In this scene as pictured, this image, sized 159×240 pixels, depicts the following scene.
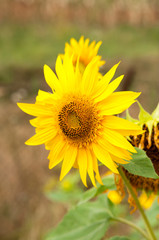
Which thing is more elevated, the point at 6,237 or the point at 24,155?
the point at 24,155

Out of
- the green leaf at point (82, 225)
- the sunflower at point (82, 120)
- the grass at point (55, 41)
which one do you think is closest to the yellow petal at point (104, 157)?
the sunflower at point (82, 120)

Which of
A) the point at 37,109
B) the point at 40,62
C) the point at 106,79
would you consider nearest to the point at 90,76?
the point at 106,79

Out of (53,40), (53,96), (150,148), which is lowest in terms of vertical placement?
(150,148)

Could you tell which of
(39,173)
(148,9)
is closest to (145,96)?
(39,173)

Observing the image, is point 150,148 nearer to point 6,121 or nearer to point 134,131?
point 134,131

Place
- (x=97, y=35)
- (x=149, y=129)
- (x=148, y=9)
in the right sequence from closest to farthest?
1. (x=149, y=129)
2. (x=97, y=35)
3. (x=148, y=9)

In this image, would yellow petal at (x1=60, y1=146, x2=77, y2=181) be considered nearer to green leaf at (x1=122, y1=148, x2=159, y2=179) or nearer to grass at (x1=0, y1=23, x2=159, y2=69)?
green leaf at (x1=122, y1=148, x2=159, y2=179)

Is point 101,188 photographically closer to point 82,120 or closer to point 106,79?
point 82,120
